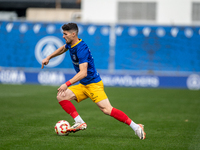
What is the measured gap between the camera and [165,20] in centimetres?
2453

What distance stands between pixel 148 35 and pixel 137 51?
109 centimetres

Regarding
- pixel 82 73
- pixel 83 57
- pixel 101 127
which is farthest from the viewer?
pixel 101 127

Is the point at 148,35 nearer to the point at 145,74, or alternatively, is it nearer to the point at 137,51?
the point at 137,51

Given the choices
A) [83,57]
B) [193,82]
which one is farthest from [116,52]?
[83,57]

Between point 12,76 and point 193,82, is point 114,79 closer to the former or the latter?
point 193,82

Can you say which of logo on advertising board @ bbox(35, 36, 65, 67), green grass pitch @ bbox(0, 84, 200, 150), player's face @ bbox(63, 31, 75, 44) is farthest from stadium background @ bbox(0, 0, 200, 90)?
player's face @ bbox(63, 31, 75, 44)

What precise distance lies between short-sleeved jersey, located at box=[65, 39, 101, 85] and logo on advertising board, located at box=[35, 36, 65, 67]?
12.4 m

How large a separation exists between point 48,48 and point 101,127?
39.5 ft

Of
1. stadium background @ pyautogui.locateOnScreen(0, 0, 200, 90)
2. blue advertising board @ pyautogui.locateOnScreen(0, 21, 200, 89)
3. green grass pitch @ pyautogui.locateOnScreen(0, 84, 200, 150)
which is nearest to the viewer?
green grass pitch @ pyautogui.locateOnScreen(0, 84, 200, 150)

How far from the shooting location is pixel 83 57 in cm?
579

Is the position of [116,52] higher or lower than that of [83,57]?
lower

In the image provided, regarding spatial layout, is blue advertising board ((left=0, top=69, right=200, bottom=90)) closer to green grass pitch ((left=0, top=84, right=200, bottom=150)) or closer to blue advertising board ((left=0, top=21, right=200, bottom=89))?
blue advertising board ((left=0, top=21, right=200, bottom=89))

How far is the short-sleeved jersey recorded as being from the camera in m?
5.82

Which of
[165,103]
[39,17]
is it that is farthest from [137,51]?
[39,17]
